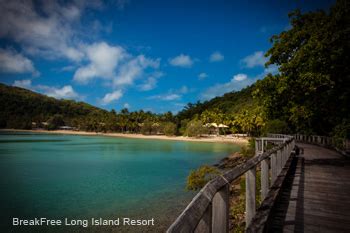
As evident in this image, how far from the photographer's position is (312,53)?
1036 centimetres

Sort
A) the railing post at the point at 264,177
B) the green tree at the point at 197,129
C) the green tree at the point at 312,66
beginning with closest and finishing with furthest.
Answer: the railing post at the point at 264,177 → the green tree at the point at 312,66 → the green tree at the point at 197,129

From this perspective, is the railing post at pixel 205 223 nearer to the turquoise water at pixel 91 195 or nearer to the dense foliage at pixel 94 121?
the turquoise water at pixel 91 195

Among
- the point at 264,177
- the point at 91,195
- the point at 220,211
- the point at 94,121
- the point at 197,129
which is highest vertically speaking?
the point at 94,121

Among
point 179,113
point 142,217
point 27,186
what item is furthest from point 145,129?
point 142,217

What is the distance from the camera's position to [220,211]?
7.85ft

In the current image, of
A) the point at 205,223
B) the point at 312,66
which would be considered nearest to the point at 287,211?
the point at 205,223

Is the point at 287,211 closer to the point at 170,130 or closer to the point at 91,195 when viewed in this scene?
the point at 91,195

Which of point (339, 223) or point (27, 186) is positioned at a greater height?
point (339, 223)

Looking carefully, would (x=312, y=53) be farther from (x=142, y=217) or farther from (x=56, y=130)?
(x=56, y=130)

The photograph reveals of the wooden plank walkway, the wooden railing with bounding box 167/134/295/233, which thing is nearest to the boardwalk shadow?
the wooden plank walkway

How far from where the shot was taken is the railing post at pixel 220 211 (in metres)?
2.33

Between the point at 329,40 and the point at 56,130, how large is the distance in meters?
181

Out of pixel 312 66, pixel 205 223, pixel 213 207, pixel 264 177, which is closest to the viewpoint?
pixel 205 223

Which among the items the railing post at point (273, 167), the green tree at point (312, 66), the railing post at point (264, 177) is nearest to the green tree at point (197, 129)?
the green tree at point (312, 66)
